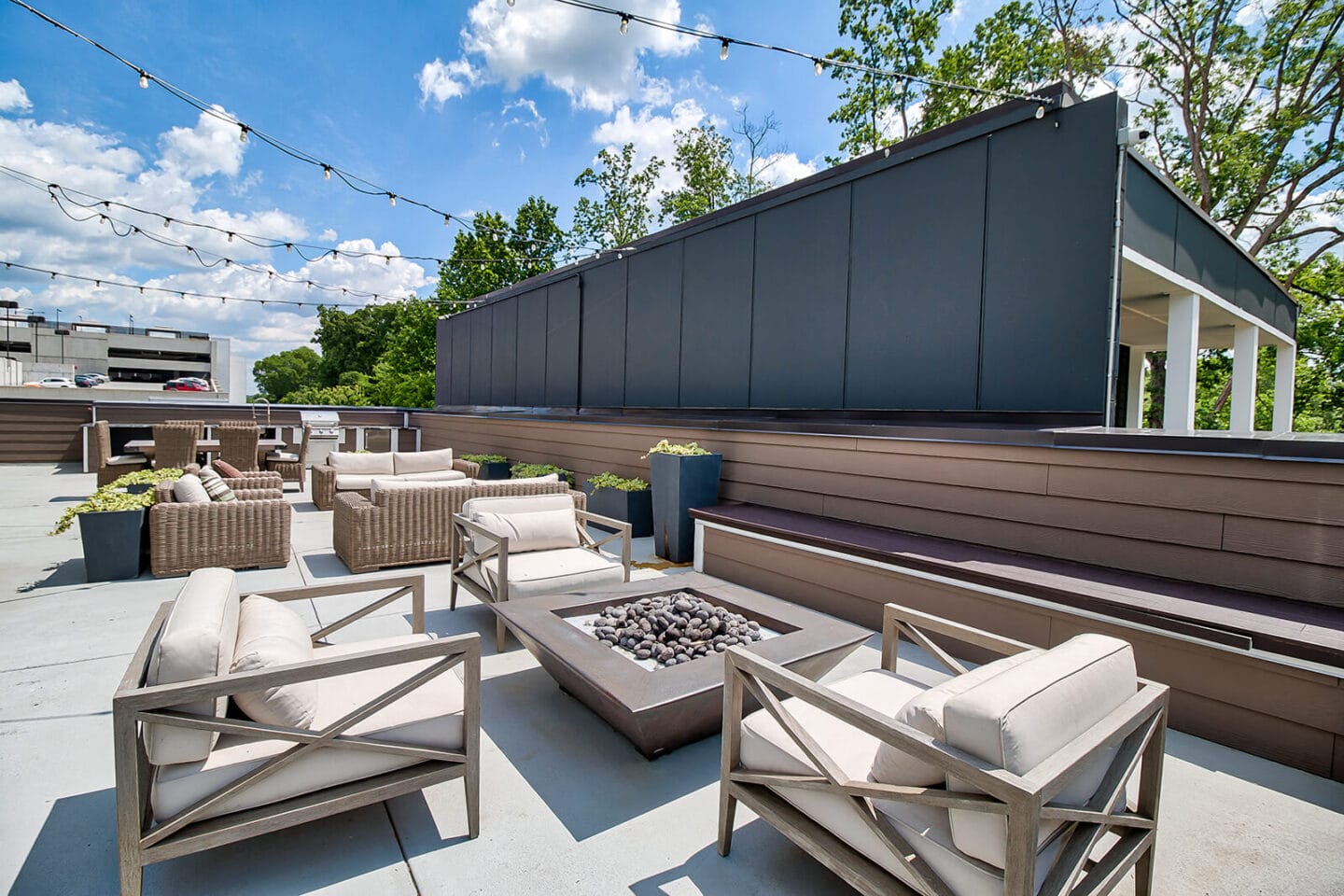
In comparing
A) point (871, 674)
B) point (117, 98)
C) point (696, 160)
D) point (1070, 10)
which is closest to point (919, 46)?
point (1070, 10)

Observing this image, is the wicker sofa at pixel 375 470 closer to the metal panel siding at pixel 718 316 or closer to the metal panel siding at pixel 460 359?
the metal panel siding at pixel 718 316

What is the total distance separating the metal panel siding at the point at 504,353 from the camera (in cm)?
1116

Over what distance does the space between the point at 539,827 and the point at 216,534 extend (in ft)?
12.8

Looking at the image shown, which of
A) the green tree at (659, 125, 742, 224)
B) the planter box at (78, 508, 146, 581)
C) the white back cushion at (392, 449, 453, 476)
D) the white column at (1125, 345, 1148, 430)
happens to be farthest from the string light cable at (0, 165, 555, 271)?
the white column at (1125, 345, 1148, 430)

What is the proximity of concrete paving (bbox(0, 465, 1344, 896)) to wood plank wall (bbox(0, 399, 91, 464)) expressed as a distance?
11.2 meters

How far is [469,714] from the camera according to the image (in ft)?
5.83

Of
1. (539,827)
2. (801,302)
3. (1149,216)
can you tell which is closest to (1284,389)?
(1149,216)

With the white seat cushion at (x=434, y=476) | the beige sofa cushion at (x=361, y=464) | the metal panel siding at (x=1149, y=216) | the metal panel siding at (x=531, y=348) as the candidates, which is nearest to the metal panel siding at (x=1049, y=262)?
the metal panel siding at (x=1149, y=216)

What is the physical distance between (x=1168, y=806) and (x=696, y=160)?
66.0 feet

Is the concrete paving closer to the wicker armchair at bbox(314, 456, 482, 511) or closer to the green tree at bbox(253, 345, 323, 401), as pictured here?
the wicker armchair at bbox(314, 456, 482, 511)

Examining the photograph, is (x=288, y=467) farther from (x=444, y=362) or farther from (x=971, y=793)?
(x=971, y=793)

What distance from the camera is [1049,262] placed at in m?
4.00

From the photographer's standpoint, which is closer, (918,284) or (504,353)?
(918,284)

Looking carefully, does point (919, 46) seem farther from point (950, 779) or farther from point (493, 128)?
point (950, 779)
